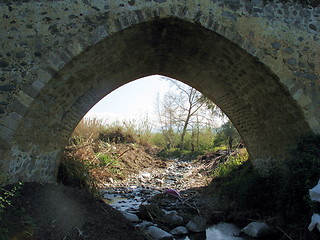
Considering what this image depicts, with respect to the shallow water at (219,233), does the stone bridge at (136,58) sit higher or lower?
higher

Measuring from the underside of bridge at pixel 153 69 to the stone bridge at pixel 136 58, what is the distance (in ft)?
0.07

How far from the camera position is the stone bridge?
4188 millimetres

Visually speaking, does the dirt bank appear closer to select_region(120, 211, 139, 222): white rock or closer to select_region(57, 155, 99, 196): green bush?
select_region(120, 211, 139, 222): white rock

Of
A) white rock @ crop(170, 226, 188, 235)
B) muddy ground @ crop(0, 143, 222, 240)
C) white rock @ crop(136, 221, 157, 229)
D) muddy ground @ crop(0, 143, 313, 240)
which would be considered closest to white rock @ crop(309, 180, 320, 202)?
muddy ground @ crop(0, 143, 313, 240)

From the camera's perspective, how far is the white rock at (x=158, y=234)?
13.9ft

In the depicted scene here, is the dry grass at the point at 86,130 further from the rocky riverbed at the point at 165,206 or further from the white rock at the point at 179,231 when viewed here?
the white rock at the point at 179,231

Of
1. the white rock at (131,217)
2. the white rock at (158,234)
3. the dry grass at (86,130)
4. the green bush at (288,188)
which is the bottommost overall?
the white rock at (158,234)

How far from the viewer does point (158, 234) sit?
429 centimetres

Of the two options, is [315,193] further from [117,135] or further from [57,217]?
[117,135]

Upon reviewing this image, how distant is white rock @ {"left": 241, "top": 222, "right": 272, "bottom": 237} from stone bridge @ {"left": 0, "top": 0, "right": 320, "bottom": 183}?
1444 millimetres

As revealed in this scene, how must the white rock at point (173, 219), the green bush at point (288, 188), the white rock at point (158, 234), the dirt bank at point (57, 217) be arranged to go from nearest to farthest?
the dirt bank at point (57, 217) < the green bush at point (288, 188) < the white rock at point (158, 234) < the white rock at point (173, 219)

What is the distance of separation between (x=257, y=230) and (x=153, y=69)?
3860mm

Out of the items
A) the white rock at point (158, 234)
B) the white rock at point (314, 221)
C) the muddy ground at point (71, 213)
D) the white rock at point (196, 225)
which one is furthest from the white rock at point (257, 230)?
the white rock at point (158, 234)

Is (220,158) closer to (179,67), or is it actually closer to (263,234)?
(179,67)
